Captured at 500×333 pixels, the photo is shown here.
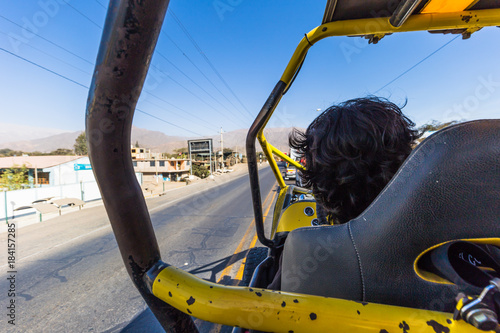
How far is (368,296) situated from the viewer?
61 centimetres

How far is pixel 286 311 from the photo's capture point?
0.51 meters

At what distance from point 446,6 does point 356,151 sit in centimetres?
100

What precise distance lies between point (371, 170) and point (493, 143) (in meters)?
0.44

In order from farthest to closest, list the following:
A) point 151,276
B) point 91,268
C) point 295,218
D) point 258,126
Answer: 1. point 91,268
2. point 295,218
3. point 258,126
4. point 151,276

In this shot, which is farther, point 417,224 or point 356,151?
point 356,151

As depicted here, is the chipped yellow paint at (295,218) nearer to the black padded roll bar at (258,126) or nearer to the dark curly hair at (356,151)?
the black padded roll bar at (258,126)

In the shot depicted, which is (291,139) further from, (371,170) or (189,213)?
(189,213)

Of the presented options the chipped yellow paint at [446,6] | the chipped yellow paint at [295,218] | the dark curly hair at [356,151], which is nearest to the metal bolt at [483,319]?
the dark curly hair at [356,151]

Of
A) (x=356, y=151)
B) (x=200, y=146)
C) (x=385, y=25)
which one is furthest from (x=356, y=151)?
(x=200, y=146)

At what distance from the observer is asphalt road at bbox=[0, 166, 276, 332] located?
262 centimetres

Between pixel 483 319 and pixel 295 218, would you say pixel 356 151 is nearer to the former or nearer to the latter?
pixel 483 319

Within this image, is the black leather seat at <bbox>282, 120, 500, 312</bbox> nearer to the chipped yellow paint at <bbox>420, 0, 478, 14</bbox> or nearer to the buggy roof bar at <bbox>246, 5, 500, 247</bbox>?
the buggy roof bar at <bbox>246, 5, 500, 247</bbox>

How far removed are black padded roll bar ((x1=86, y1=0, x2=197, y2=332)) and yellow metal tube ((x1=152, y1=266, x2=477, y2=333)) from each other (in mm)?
109

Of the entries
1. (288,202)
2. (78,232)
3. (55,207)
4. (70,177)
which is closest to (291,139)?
(288,202)
